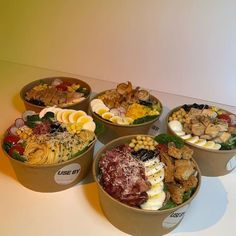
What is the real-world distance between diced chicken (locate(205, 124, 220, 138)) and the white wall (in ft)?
1.48

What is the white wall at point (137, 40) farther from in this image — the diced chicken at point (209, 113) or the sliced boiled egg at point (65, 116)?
the sliced boiled egg at point (65, 116)

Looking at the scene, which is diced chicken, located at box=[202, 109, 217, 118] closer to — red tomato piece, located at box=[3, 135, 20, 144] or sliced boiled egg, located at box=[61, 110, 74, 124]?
sliced boiled egg, located at box=[61, 110, 74, 124]

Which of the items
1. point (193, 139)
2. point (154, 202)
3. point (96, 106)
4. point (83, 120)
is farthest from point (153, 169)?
point (96, 106)

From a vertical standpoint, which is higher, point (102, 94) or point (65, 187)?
point (102, 94)

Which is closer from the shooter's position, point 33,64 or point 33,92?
point 33,92

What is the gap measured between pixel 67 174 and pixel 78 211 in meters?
0.14

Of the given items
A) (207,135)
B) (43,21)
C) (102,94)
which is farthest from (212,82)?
(43,21)

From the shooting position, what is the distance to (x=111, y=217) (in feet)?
3.48

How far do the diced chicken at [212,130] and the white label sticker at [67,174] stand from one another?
1.88 feet

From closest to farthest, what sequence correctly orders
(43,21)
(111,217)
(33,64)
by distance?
(111,217) → (43,21) → (33,64)

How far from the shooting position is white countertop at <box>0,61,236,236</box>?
1060mm

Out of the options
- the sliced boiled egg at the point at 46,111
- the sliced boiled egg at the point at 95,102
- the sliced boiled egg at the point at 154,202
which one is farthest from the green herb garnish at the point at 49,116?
the sliced boiled egg at the point at 154,202

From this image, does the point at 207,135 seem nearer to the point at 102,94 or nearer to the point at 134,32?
the point at 102,94

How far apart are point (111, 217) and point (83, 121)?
44 centimetres
